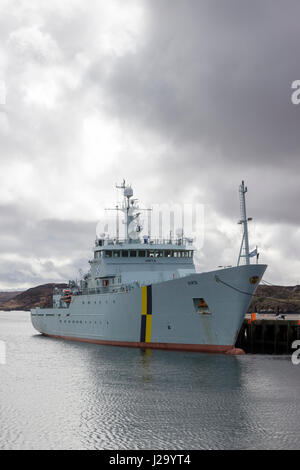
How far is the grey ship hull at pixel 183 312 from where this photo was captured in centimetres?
2753

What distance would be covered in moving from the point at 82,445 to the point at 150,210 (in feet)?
88.0

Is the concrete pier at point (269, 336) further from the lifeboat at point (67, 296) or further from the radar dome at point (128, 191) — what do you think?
the lifeboat at point (67, 296)

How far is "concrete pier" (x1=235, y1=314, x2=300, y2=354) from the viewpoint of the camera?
33.3 m

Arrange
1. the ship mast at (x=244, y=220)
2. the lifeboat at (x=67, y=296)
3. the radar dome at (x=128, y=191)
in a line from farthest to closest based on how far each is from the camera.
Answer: the lifeboat at (x=67, y=296)
the radar dome at (x=128, y=191)
the ship mast at (x=244, y=220)

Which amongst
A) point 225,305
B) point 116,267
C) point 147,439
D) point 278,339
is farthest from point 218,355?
point 147,439

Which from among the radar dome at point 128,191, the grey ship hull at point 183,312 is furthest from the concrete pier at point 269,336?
the radar dome at point 128,191

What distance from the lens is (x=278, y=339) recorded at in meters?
34.3

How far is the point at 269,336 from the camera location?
35219 mm

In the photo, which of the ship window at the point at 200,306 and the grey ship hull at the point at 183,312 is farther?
the ship window at the point at 200,306

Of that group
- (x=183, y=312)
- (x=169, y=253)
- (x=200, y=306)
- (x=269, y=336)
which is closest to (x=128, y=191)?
(x=169, y=253)

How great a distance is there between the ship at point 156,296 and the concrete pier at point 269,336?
18.8 ft

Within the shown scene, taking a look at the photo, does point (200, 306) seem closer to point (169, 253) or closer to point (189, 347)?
point (189, 347)

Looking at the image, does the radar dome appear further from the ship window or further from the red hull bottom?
the ship window
